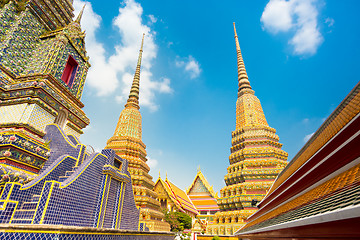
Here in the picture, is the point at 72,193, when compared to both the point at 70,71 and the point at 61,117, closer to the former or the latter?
the point at 61,117

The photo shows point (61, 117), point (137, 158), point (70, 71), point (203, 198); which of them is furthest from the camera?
point (203, 198)

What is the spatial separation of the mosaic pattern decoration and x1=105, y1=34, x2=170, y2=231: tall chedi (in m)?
8.22

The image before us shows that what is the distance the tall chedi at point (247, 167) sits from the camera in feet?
53.6

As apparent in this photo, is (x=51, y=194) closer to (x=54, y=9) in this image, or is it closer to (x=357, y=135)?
(x=357, y=135)

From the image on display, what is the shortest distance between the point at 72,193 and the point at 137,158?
13.6 metres

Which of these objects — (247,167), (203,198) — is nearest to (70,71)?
(247,167)

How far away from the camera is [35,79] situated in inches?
333

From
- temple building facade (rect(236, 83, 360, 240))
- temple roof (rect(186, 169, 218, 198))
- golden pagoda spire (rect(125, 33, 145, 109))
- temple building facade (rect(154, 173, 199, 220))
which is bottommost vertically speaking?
temple building facade (rect(236, 83, 360, 240))

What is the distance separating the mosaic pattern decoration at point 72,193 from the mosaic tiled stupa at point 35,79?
669 millimetres

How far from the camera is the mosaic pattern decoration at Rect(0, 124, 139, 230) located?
→ 5168 mm

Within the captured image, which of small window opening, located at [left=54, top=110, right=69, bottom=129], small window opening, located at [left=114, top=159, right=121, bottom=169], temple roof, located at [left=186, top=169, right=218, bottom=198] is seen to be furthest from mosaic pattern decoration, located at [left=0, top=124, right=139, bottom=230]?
temple roof, located at [left=186, top=169, right=218, bottom=198]

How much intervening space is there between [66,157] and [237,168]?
15399mm

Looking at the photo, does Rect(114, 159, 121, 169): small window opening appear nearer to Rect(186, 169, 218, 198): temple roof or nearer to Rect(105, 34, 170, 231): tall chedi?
Rect(105, 34, 170, 231): tall chedi

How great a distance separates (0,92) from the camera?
8.39 metres
